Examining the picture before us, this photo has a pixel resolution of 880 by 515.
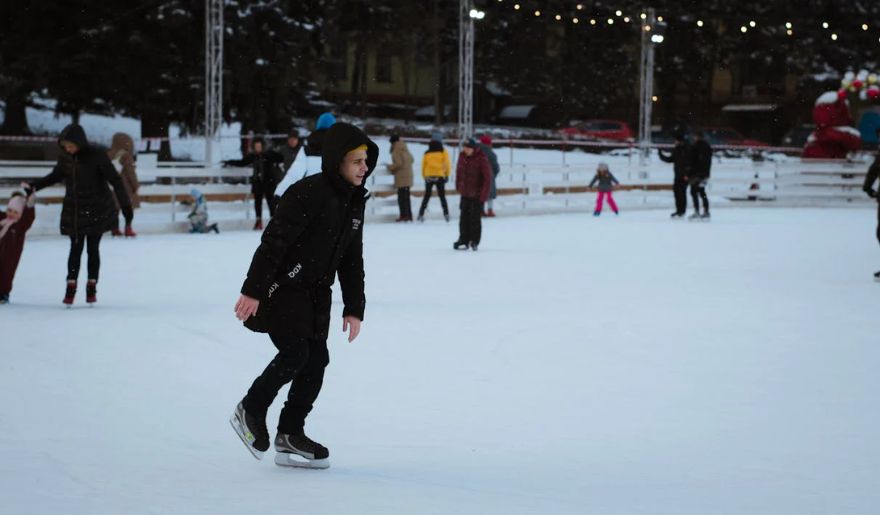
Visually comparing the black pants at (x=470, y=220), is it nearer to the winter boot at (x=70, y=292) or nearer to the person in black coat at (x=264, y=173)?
the person in black coat at (x=264, y=173)

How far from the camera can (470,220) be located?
15805 millimetres

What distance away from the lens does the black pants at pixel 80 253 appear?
31.9ft

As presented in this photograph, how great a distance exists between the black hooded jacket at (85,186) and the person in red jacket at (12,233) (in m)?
0.38

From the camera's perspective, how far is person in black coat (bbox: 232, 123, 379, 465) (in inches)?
190

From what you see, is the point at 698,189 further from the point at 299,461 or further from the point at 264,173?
the point at 299,461

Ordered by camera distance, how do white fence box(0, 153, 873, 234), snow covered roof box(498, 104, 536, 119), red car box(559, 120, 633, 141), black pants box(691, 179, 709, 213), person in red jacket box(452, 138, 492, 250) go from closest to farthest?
person in red jacket box(452, 138, 492, 250) < white fence box(0, 153, 873, 234) < black pants box(691, 179, 709, 213) < red car box(559, 120, 633, 141) < snow covered roof box(498, 104, 536, 119)

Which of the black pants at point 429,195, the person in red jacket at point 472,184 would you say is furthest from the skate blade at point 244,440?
the black pants at point 429,195

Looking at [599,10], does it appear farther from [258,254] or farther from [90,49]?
[258,254]

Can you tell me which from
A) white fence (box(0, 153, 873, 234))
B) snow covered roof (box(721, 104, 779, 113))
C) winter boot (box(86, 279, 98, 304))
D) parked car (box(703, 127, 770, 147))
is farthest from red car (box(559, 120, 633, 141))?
winter boot (box(86, 279, 98, 304))

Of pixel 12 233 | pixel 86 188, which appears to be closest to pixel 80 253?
pixel 86 188

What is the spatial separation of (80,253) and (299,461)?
17.2 feet

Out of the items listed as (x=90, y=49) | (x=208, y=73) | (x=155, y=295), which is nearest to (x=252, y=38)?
(x=90, y=49)

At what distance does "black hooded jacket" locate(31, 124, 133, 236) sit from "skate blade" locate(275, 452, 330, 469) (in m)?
4.85

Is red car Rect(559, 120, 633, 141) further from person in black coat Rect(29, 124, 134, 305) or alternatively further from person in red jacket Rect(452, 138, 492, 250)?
person in black coat Rect(29, 124, 134, 305)
